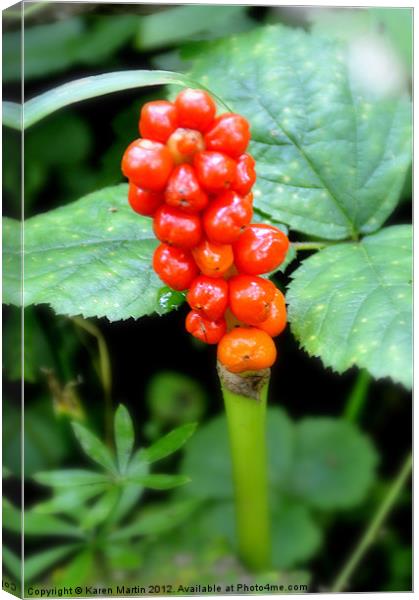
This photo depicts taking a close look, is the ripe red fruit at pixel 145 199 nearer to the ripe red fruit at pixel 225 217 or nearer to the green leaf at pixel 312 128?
the ripe red fruit at pixel 225 217

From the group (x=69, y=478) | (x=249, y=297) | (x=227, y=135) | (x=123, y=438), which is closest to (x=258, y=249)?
(x=249, y=297)

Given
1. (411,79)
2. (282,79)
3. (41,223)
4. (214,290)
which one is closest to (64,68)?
(41,223)

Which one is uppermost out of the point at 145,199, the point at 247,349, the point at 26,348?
the point at 145,199

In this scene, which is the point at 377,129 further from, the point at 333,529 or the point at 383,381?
the point at 333,529

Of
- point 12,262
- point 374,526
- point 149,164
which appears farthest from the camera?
point 374,526

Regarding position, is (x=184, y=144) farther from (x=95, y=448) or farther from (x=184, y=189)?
(x=95, y=448)

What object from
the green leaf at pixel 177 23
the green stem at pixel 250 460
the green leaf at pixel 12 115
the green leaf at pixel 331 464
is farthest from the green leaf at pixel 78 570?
the green leaf at pixel 177 23
